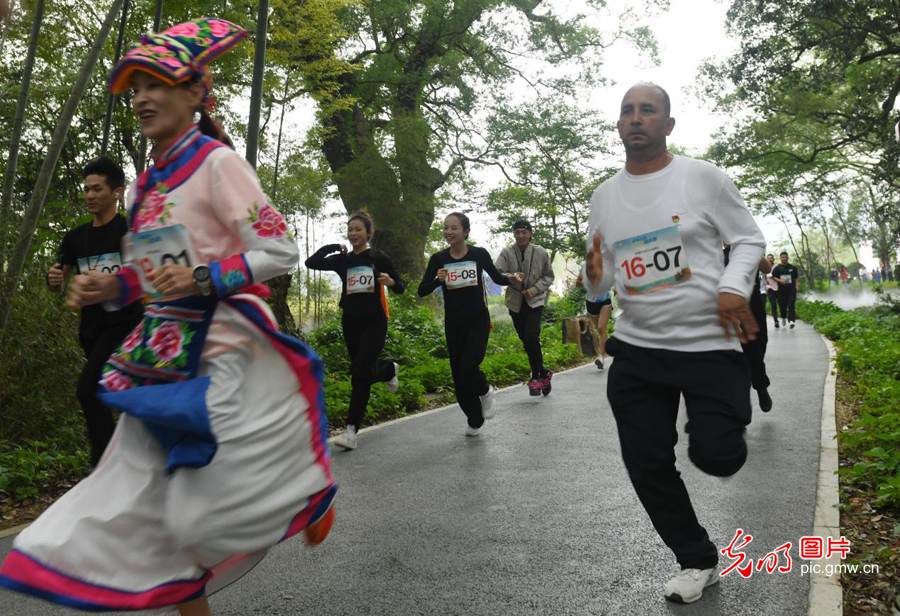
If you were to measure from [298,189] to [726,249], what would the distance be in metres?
16.7

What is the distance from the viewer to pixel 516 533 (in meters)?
4.77

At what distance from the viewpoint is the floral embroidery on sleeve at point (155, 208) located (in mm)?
2736

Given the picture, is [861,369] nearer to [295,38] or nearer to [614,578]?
[614,578]

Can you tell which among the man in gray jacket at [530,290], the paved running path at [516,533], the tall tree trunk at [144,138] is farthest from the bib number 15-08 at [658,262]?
the man in gray jacket at [530,290]

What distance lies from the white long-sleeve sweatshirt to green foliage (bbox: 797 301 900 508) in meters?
2.17

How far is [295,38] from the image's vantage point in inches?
603

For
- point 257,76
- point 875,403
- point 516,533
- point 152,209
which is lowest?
point 516,533

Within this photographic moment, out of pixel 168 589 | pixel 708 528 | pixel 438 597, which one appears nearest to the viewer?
pixel 168 589

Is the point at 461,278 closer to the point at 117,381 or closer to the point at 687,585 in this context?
the point at 687,585

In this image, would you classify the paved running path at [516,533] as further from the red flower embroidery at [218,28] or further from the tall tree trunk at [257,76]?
the tall tree trunk at [257,76]

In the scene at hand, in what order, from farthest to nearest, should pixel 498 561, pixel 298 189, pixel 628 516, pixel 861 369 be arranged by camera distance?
pixel 298 189, pixel 861 369, pixel 628 516, pixel 498 561

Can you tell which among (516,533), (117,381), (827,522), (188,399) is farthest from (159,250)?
(827,522)

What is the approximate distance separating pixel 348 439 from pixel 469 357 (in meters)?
1.41

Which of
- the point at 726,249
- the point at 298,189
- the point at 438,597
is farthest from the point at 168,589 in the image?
the point at 298,189
